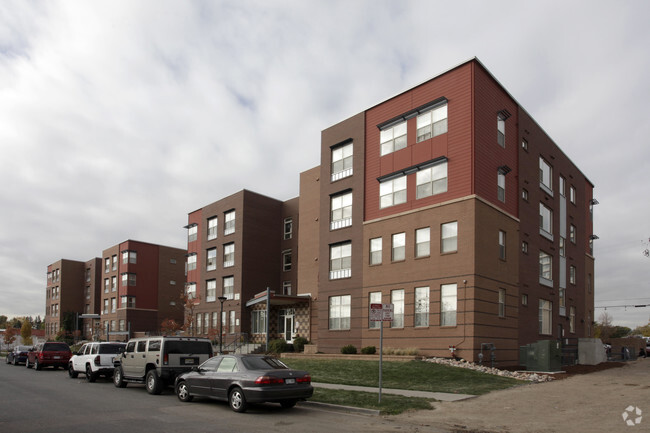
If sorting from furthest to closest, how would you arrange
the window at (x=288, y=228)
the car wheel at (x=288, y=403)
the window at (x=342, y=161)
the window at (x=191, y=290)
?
the window at (x=191, y=290) < the window at (x=288, y=228) < the window at (x=342, y=161) < the car wheel at (x=288, y=403)

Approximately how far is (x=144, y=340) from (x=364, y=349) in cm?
1418

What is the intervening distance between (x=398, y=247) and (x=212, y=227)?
27.0 meters

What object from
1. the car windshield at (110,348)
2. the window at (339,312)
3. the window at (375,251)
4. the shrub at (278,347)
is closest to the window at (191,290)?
the shrub at (278,347)

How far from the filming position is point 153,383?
17.9 metres

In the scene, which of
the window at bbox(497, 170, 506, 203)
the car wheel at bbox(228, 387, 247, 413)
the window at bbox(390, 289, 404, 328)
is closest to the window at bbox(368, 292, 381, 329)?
the window at bbox(390, 289, 404, 328)

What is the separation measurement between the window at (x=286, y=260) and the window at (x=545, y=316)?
2244 cm

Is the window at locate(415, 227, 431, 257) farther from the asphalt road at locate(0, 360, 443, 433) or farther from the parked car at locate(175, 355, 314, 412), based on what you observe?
the parked car at locate(175, 355, 314, 412)

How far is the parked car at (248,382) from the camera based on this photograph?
13.8 meters

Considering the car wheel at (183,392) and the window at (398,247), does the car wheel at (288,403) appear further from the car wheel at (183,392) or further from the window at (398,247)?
the window at (398,247)

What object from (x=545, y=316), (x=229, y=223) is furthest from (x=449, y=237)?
(x=229, y=223)

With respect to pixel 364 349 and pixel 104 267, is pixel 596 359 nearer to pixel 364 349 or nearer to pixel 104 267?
pixel 364 349

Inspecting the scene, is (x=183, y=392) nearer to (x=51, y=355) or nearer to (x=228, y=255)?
(x=51, y=355)

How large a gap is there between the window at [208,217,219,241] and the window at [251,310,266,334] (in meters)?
9.16

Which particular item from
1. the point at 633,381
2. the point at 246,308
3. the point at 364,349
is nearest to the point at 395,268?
the point at 364,349
